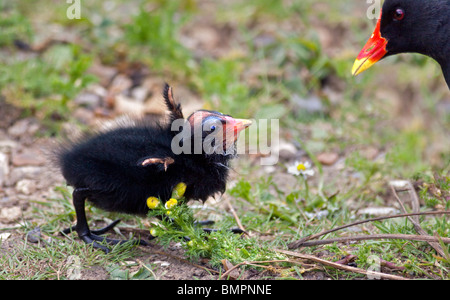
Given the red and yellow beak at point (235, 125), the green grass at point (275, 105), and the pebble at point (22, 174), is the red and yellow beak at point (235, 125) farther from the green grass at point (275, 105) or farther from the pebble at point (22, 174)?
the pebble at point (22, 174)

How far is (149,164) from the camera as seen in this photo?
3043mm

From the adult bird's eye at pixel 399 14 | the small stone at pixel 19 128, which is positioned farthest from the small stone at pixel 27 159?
the adult bird's eye at pixel 399 14

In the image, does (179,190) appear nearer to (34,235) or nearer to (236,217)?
(236,217)

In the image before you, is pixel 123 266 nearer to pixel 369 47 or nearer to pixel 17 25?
pixel 369 47

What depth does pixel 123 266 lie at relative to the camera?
10.3 ft

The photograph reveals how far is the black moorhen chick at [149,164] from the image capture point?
3143 mm

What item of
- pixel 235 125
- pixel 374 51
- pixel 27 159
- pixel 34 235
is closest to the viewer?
pixel 235 125

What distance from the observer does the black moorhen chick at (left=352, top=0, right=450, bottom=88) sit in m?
3.64

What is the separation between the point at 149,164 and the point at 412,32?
2030mm

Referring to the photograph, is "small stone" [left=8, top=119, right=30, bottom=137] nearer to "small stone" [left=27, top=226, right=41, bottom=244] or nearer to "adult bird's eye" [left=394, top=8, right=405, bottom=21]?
"small stone" [left=27, top=226, right=41, bottom=244]

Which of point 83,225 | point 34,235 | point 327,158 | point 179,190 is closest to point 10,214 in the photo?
point 34,235

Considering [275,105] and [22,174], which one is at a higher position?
[275,105]

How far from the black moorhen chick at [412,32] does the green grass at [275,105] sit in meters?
0.79

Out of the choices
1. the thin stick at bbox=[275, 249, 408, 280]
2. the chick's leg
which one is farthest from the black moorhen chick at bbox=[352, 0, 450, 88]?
the chick's leg
